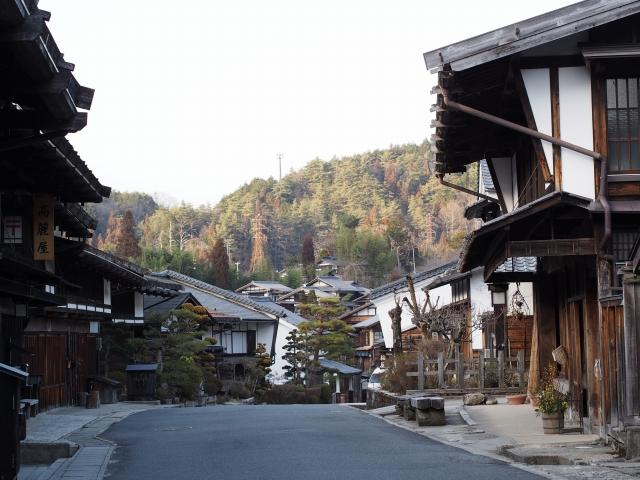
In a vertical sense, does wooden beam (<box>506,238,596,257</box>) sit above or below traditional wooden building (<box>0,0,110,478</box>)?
below

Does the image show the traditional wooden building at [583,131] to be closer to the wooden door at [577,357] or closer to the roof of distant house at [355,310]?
the wooden door at [577,357]

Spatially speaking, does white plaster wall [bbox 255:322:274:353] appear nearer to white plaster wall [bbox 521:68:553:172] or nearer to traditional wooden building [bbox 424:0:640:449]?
traditional wooden building [bbox 424:0:640:449]

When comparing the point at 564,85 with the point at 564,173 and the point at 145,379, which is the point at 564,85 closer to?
the point at 564,173

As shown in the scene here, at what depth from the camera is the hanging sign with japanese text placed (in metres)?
18.2

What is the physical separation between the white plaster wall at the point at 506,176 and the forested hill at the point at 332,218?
260ft

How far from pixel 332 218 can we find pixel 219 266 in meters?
57.7

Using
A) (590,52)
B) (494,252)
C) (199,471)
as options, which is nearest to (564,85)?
(590,52)

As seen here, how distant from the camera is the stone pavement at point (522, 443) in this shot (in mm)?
12914

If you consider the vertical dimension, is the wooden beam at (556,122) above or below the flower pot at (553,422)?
above

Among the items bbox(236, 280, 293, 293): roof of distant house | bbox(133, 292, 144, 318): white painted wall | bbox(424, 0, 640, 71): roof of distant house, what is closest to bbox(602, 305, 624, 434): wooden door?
bbox(424, 0, 640, 71): roof of distant house

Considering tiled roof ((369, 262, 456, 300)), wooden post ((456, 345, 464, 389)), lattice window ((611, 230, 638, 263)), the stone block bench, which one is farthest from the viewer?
tiled roof ((369, 262, 456, 300))

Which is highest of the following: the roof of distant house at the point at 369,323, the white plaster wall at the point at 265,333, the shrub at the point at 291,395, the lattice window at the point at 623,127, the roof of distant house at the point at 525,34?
the roof of distant house at the point at 525,34

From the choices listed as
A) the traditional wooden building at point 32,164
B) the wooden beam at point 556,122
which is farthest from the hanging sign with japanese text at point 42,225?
the wooden beam at point 556,122

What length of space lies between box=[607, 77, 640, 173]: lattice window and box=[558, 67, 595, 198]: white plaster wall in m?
0.36
